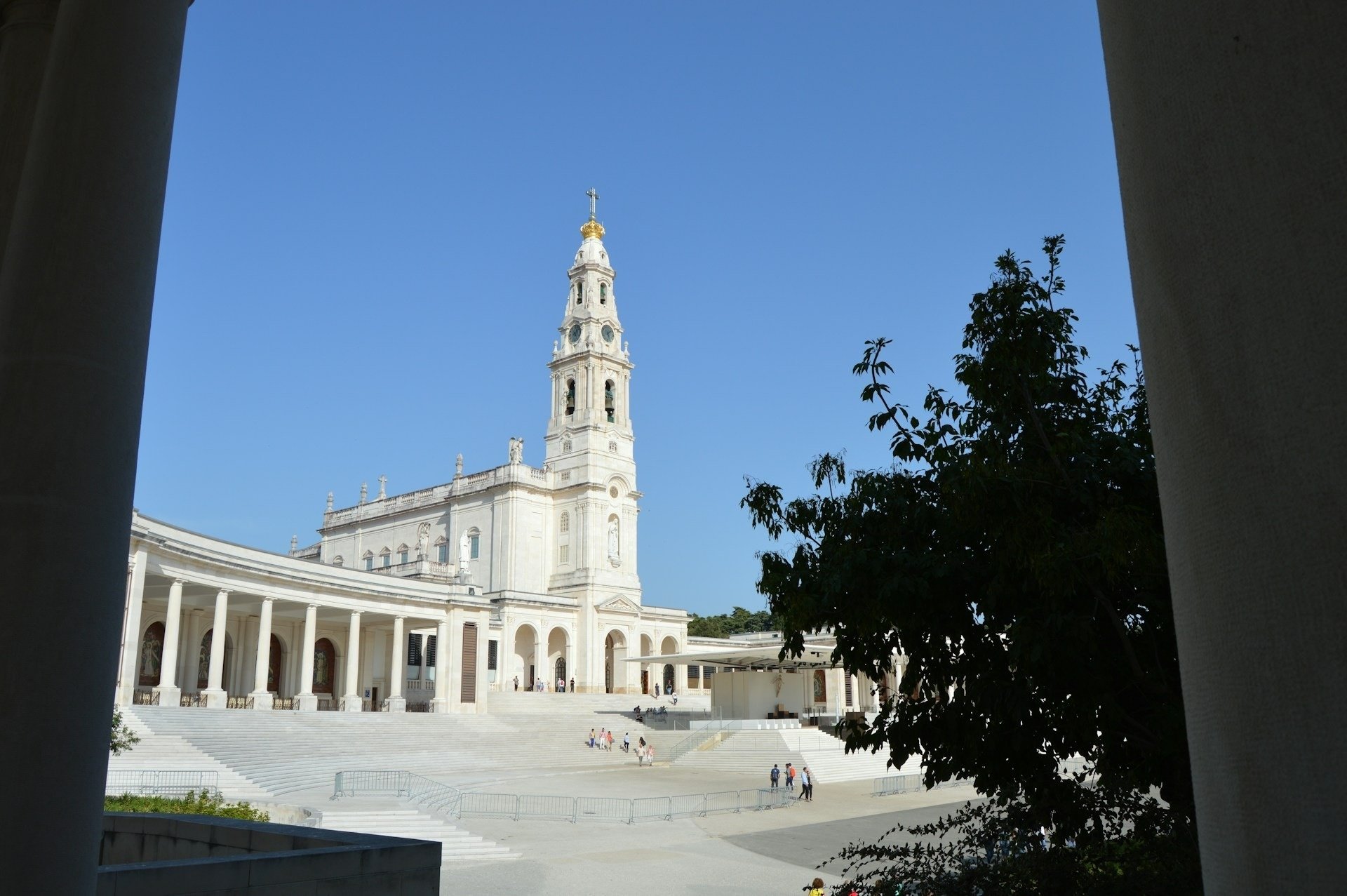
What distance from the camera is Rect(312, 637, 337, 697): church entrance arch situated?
179ft

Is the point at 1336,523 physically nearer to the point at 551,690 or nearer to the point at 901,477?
the point at 901,477

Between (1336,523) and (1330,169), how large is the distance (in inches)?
26.6

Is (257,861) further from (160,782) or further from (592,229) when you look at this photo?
(592,229)

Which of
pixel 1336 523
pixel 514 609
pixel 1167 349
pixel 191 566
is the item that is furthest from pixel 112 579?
pixel 514 609

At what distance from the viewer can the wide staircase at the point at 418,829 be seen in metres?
19.6

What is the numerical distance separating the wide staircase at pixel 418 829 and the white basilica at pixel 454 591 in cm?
1447

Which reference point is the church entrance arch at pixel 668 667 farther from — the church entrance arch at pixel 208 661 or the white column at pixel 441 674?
the church entrance arch at pixel 208 661

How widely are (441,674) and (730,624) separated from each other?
187 feet

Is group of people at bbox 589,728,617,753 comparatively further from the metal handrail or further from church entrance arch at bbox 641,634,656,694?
church entrance arch at bbox 641,634,656,694

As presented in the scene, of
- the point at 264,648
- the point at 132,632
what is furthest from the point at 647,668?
the point at 132,632

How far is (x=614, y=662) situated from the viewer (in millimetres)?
70938

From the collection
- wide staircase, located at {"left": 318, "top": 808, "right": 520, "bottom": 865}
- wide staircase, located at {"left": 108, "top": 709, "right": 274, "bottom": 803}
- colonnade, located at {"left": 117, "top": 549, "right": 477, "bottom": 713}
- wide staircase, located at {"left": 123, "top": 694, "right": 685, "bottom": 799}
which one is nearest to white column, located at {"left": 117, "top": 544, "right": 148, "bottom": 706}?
colonnade, located at {"left": 117, "top": 549, "right": 477, "bottom": 713}

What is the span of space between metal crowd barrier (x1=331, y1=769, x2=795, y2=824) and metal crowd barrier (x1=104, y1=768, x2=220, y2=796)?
3.27 meters

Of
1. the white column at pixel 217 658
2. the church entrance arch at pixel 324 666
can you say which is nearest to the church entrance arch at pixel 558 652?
the church entrance arch at pixel 324 666
